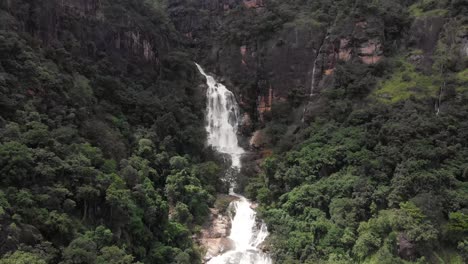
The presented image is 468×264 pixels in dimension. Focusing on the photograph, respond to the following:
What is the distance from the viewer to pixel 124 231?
1059 inches

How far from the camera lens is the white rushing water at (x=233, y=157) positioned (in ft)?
102

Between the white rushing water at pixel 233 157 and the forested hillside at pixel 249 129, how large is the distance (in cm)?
107

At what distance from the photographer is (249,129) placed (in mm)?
47094

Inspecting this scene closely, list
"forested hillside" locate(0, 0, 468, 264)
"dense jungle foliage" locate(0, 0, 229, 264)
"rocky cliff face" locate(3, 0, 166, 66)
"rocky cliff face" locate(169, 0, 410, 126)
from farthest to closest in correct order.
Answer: "rocky cliff face" locate(169, 0, 410, 126) → "rocky cliff face" locate(3, 0, 166, 66) → "forested hillside" locate(0, 0, 468, 264) → "dense jungle foliage" locate(0, 0, 229, 264)

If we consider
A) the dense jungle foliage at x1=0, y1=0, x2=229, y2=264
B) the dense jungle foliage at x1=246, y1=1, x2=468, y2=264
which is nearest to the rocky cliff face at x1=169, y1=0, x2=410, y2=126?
the dense jungle foliage at x1=246, y1=1, x2=468, y2=264

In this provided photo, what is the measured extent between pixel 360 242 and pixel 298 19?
98.3 ft

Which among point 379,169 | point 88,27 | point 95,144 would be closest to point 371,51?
point 379,169

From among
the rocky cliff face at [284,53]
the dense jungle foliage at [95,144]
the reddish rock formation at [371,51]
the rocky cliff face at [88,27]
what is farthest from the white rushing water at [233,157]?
the reddish rock formation at [371,51]

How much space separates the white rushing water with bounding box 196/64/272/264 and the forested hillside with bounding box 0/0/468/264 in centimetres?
107

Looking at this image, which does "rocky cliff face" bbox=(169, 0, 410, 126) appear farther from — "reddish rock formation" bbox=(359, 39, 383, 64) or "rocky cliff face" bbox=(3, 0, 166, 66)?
"rocky cliff face" bbox=(3, 0, 166, 66)

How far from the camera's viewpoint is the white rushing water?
102ft

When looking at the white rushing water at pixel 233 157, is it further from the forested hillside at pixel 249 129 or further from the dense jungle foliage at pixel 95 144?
the dense jungle foliage at pixel 95 144

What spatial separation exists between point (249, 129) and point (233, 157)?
4.16 m

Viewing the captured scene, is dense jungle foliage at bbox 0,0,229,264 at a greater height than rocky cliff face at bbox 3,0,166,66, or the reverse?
rocky cliff face at bbox 3,0,166,66
